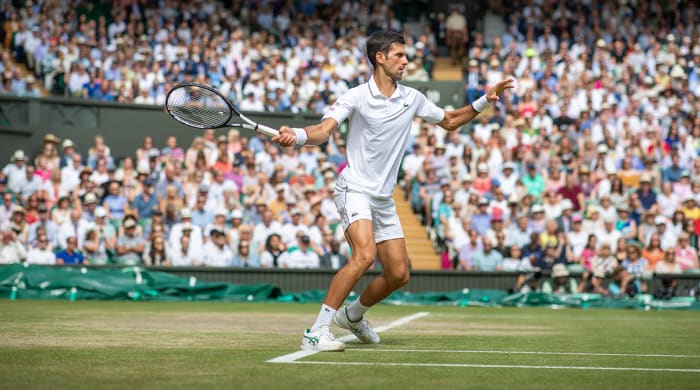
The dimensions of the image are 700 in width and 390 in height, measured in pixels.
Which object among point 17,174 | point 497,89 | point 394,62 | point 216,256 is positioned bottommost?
point 216,256

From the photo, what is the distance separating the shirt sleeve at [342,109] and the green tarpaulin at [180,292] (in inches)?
397

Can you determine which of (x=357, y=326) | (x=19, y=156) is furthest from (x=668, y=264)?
(x=19, y=156)

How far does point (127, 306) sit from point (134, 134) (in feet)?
29.5

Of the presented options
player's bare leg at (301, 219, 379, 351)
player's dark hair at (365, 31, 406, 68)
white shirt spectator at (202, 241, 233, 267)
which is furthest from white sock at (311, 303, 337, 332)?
white shirt spectator at (202, 241, 233, 267)

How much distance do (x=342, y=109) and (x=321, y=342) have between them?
1.70m

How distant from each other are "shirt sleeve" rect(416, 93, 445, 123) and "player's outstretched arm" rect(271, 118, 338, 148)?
1038mm

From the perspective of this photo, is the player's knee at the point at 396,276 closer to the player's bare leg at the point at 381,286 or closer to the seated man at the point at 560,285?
the player's bare leg at the point at 381,286

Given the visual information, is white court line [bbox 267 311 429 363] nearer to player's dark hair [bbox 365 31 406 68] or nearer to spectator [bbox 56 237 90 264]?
player's dark hair [bbox 365 31 406 68]

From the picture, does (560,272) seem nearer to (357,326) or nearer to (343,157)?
(343,157)

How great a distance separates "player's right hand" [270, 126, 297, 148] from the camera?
23.5ft

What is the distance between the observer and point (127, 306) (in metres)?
15.1

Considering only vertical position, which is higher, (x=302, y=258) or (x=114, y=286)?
(x=302, y=258)

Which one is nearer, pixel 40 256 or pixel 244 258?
pixel 40 256

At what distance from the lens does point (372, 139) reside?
8.05m
